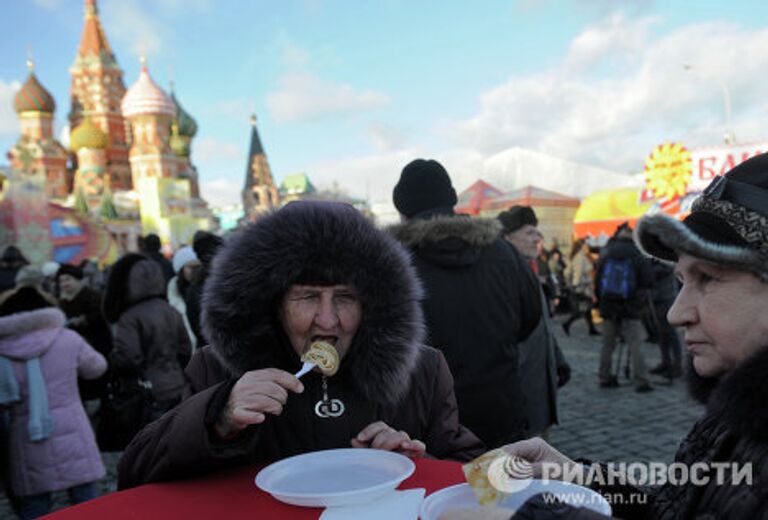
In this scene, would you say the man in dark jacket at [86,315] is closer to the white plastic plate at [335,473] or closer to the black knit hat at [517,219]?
the black knit hat at [517,219]

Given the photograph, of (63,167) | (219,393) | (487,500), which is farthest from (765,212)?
(63,167)

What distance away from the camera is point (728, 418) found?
47.8 inches

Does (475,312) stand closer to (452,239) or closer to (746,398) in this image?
(452,239)

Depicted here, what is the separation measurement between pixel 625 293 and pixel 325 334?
6.30 meters

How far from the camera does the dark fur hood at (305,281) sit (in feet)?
6.58

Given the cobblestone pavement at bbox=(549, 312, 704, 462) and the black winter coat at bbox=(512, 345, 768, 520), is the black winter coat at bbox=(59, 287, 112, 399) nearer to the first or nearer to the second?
the cobblestone pavement at bbox=(549, 312, 704, 462)

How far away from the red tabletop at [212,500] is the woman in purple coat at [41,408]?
2673 mm

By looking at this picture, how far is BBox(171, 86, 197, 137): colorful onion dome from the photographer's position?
53344mm

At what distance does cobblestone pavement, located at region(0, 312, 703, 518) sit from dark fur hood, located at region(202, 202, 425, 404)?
3.96 metres

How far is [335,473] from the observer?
5.36ft

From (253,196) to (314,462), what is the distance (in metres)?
73.5

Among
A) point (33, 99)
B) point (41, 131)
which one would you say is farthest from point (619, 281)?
point (33, 99)

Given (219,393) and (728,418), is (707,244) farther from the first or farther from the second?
(219,393)

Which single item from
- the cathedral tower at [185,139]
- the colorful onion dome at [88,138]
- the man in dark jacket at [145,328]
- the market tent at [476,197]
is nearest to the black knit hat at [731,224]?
the man in dark jacket at [145,328]
